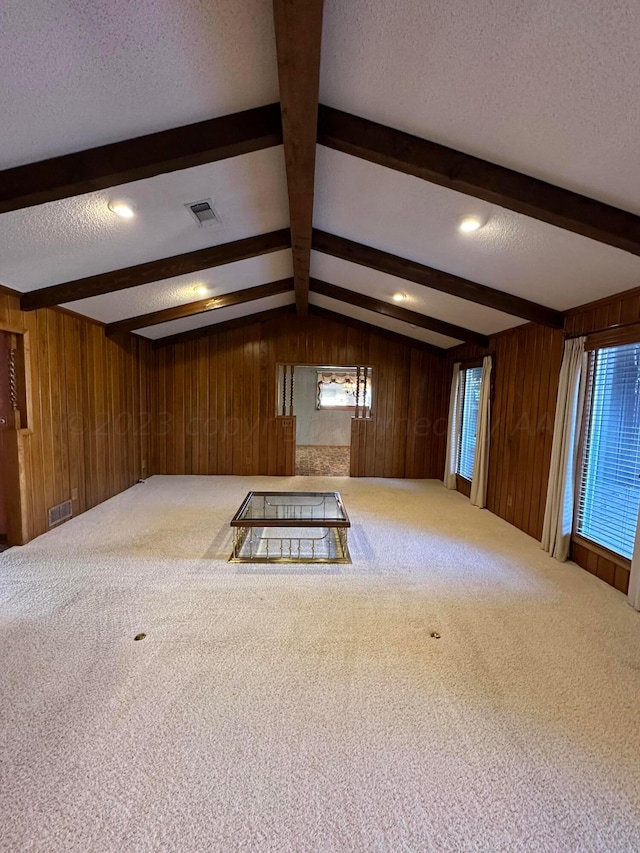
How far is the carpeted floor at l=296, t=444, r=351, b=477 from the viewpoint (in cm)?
679

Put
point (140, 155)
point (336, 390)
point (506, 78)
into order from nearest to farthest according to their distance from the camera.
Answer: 1. point (506, 78)
2. point (140, 155)
3. point (336, 390)

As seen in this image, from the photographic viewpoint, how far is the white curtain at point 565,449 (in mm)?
3211

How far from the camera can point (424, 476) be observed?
6.52 m

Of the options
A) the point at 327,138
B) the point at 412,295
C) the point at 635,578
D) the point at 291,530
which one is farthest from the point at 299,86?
the point at 291,530

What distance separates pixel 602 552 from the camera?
295cm

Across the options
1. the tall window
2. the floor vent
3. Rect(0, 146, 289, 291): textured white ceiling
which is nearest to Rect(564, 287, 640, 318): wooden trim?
the tall window

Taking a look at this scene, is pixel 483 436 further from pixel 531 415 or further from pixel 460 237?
pixel 460 237

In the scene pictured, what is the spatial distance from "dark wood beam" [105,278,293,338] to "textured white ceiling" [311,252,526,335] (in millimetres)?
649

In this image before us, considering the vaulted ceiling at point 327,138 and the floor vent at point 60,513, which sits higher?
the vaulted ceiling at point 327,138

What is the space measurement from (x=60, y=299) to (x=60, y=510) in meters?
2.08

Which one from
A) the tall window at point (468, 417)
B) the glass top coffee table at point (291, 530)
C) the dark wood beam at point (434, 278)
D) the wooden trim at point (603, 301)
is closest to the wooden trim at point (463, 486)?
the tall window at point (468, 417)

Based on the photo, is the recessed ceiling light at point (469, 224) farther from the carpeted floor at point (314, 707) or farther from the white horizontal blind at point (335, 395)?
the white horizontal blind at point (335, 395)

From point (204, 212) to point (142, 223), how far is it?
1.42 ft

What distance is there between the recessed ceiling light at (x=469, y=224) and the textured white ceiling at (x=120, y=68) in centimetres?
134
